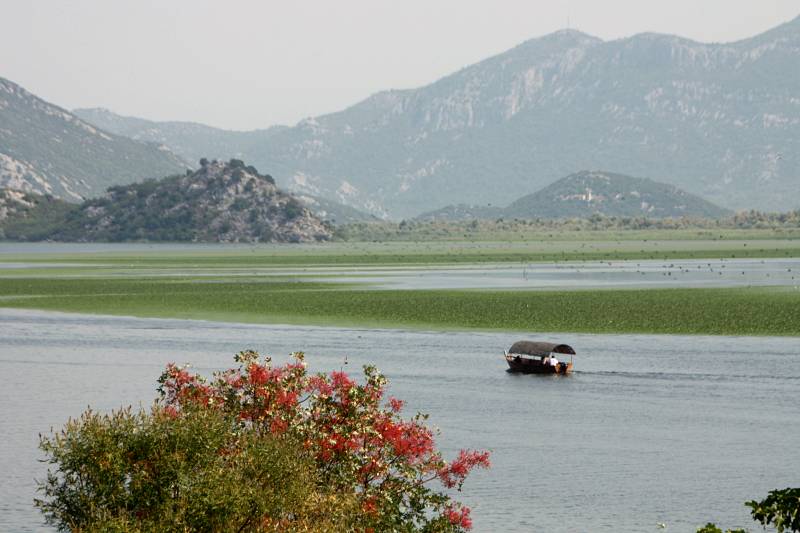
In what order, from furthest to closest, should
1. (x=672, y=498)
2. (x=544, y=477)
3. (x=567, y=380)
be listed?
(x=567, y=380), (x=544, y=477), (x=672, y=498)

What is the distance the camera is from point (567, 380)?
77.6m

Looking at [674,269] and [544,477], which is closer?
[544,477]

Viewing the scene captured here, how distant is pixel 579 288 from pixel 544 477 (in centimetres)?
9770

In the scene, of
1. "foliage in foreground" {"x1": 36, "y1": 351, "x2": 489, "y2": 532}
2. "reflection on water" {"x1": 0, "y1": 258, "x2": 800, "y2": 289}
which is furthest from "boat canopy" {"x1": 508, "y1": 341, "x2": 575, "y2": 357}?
"reflection on water" {"x1": 0, "y1": 258, "x2": 800, "y2": 289}

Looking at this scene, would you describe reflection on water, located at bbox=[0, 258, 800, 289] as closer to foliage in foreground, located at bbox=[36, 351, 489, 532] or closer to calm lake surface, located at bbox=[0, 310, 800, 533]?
calm lake surface, located at bbox=[0, 310, 800, 533]

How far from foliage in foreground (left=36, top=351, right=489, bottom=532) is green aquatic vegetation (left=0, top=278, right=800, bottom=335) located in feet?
212

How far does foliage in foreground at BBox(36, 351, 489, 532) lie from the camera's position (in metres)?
32.7

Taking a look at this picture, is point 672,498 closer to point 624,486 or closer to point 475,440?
point 624,486

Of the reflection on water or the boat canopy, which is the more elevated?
the reflection on water

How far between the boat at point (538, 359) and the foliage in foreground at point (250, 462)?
130 feet

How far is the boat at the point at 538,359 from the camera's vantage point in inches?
3150

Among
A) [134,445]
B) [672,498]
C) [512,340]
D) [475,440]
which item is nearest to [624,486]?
[672,498]

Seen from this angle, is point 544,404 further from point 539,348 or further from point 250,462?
point 250,462

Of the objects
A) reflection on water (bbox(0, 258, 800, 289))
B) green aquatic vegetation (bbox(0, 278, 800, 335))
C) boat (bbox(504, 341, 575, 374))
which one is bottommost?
boat (bbox(504, 341, 575, 374))
